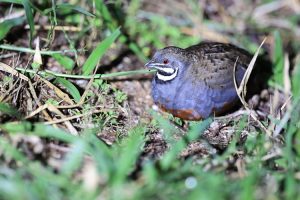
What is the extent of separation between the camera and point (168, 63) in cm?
496

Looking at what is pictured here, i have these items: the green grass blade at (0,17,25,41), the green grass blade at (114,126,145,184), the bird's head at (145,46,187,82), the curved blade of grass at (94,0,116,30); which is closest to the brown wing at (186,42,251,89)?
the bird's head at (145,46,187,82)

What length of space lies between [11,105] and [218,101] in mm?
1944

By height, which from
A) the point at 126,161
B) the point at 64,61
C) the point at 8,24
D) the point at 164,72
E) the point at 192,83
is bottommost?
the point at 126,161

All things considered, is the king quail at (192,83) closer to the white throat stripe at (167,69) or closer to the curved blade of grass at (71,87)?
the white throat stripe at (167,69)

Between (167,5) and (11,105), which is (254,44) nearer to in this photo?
(167,5)

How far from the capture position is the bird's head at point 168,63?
4941 mm

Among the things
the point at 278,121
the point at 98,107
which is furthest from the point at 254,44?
the point at 98,107

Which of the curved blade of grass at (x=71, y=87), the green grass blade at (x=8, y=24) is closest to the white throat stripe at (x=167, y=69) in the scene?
the curved blade of grass at (x=71, y=87)

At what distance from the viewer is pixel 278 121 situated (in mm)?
4574

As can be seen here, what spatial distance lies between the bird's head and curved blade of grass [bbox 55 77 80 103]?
70 centimetres

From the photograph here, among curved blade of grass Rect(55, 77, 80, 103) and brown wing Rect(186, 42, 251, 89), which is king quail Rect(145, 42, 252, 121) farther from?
curved blade of grass Rect(55, 77, 80, 103)

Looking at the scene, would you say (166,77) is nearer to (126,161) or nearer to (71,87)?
(71,87)

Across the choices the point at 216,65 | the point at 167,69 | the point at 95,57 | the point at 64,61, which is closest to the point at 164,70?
the point at 167,69

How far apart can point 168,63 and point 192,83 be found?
0.30 meters
